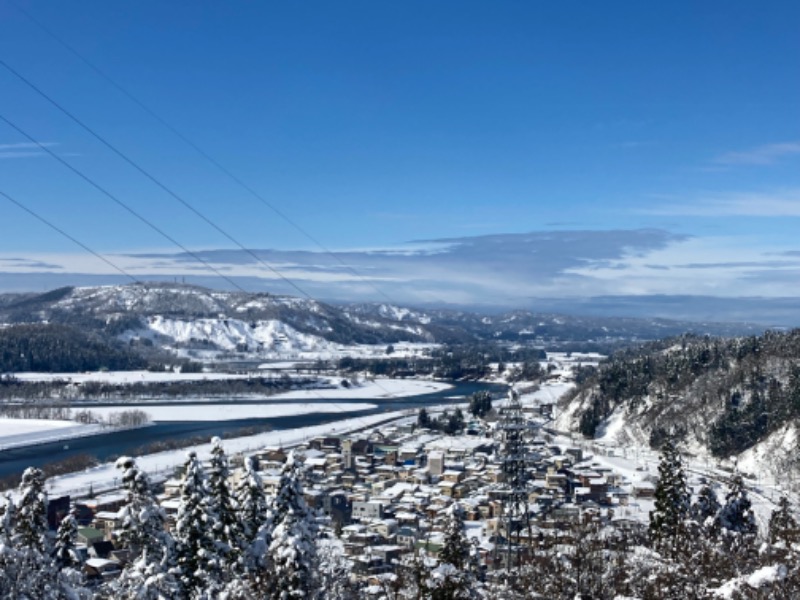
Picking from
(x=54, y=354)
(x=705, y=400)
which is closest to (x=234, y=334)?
(x=54, y=354)

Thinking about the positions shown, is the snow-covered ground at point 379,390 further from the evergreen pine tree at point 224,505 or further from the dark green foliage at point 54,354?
the evergreen pine tree at point 224,505

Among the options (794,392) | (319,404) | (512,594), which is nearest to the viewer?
(512,594)

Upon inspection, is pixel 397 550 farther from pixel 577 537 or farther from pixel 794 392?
pixel 794 392

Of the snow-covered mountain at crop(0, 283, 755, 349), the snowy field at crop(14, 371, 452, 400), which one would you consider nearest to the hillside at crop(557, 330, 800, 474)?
the snowy field at crop(14, 371, 452, 400)

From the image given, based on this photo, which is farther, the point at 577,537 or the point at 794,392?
the point at 794,392

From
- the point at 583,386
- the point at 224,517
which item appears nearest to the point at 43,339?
the point at 583,386

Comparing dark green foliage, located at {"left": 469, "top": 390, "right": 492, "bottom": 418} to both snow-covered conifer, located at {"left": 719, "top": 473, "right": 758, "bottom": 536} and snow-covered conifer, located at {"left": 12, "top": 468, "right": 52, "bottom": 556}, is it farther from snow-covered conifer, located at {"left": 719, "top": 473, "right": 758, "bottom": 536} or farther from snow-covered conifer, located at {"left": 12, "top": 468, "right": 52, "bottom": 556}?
snow-covered conifer, located at {"left": 12, "top": 468, "right": 52, "bottom": 556}

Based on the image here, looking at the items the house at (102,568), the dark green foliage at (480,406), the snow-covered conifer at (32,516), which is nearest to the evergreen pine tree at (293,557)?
the snow-covered conifer at (32,516)
